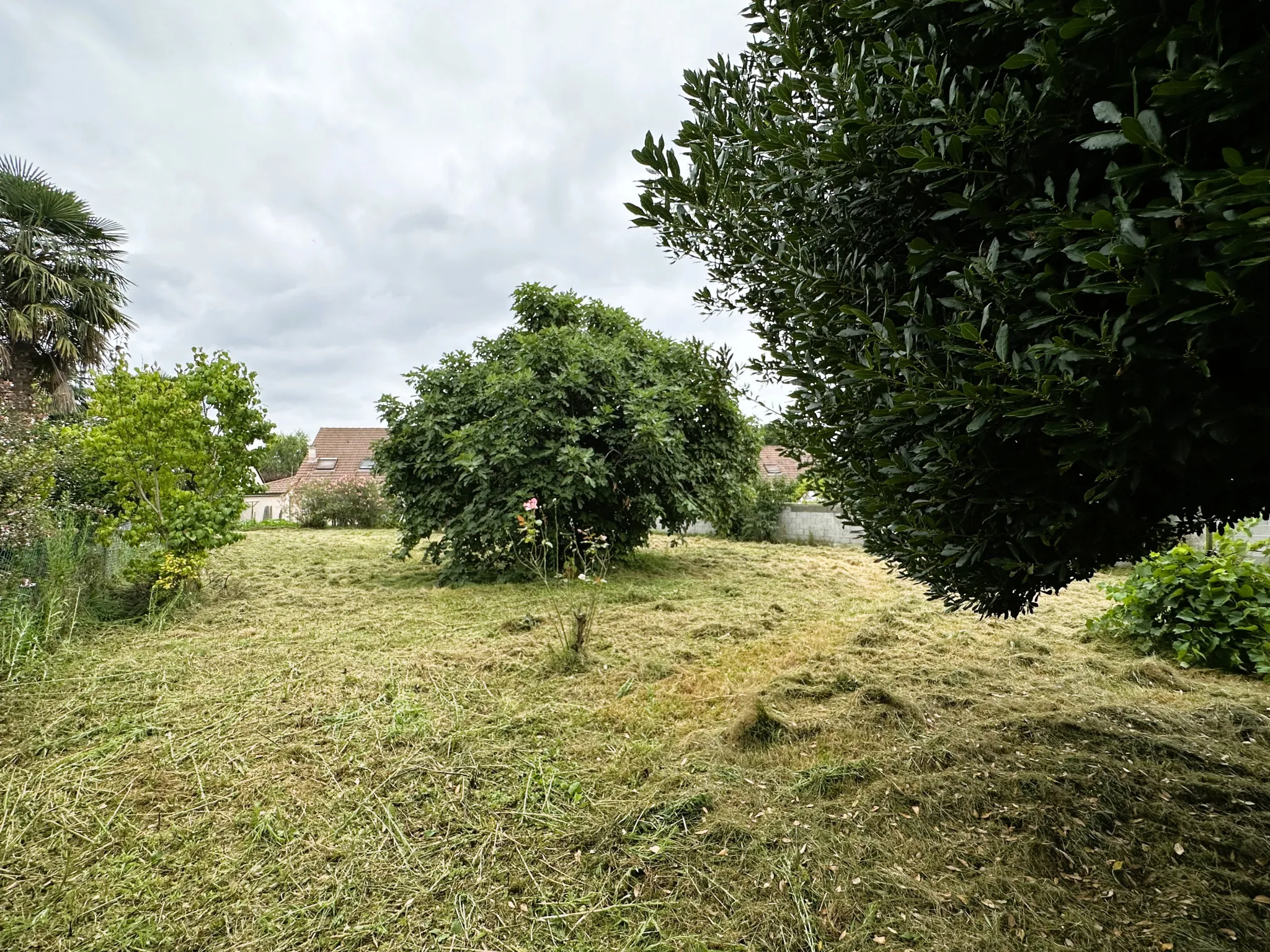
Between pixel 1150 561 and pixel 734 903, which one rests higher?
pixel 1150 561

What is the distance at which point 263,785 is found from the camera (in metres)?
2.77

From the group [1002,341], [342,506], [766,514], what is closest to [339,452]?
[342,506]

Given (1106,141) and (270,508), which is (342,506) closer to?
(270,508)

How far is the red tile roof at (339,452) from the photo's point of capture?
2831cm

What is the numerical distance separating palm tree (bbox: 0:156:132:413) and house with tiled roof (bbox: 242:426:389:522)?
1329 centimetres

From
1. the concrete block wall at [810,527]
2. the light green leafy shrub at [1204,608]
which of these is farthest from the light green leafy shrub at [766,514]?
the light green leafy shrub at [1204,608]

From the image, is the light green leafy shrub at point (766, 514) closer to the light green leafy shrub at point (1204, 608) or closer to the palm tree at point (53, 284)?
the light green leafy shrub at point (1204, 608)

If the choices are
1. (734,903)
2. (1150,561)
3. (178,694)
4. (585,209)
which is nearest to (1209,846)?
(734,903)

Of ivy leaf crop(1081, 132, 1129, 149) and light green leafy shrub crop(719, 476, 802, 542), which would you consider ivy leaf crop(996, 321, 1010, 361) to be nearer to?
ivy leaf crop(1081, 132, 1129, 149)

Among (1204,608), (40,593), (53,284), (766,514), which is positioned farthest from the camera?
(766,514)

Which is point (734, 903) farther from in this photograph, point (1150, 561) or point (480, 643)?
point (1150, 561)

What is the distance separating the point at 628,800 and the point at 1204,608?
458cm

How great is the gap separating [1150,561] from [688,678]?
408 centimetres

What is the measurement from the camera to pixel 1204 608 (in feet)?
14.1
